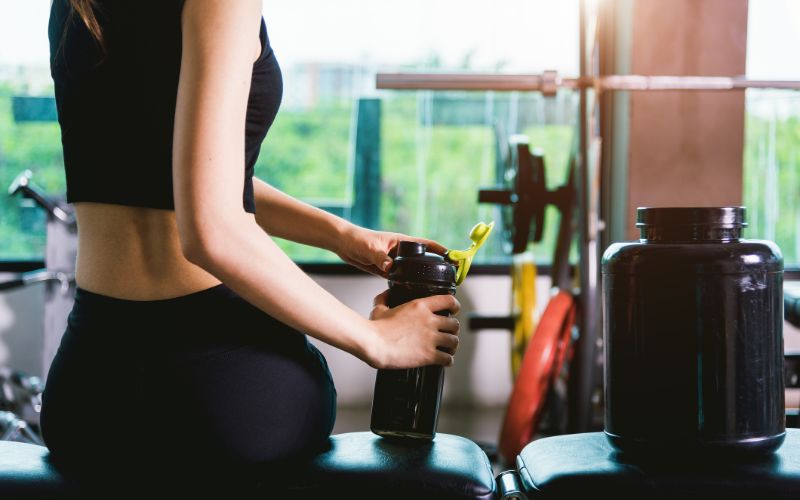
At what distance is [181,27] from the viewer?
0.86m

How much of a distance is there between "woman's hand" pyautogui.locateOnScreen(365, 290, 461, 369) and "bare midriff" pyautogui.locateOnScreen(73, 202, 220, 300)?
0.20 meters

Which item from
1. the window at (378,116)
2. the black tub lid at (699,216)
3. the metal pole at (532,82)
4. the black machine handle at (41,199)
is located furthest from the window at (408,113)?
the black tub lid at (699,216)

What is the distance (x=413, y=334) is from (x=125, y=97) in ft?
1.37

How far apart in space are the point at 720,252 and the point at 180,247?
62 cm

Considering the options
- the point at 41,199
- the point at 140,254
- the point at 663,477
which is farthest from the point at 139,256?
the point at 41,199

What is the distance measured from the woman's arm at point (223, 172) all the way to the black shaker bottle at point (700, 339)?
1.22 ft

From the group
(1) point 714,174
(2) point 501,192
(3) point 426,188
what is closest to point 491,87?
(2) point 501,192

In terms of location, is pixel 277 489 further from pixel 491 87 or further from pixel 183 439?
pixel 491 87

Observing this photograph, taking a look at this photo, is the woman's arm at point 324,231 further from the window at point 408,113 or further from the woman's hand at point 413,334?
the window at point 408,113

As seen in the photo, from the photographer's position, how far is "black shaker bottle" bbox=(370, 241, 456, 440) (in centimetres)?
100

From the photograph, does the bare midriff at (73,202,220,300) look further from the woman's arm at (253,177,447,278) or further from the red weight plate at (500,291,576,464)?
the red weight plate at (500,291,576,464)

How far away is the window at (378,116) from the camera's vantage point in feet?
11.4

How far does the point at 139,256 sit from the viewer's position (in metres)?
0.93

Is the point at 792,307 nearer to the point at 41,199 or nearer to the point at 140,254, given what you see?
the point at 140,254
